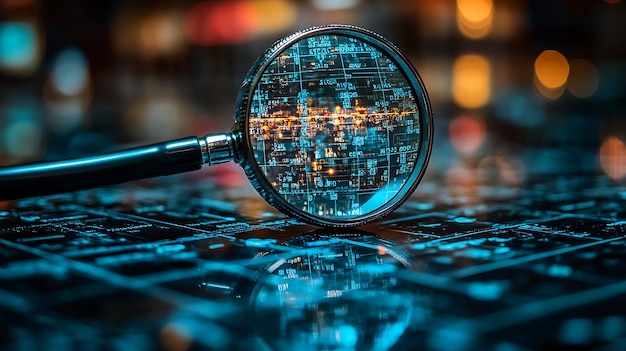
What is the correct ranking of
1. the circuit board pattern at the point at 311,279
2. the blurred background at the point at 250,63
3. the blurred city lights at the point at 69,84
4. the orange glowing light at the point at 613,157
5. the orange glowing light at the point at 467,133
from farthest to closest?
1. the blurred city lights at the point at 69,84
2. the blurred background at the point at 250,63
3. the orange glowing light at the point at 467,133
4. the orange glowing light at the point at 613,157
5. the circuit board pattern at the point at 311,279

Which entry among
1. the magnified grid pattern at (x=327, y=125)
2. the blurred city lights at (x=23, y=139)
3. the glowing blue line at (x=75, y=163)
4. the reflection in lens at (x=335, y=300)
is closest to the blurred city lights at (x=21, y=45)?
the blurred city lights at (x=23, y=139)

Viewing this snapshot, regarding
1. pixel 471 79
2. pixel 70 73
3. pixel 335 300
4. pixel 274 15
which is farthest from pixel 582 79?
pixel 335 300

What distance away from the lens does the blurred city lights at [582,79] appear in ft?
18.1

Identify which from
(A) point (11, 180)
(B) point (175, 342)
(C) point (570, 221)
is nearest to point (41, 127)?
(A) point (11, 180)

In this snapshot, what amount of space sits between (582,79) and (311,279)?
5181 millimetres

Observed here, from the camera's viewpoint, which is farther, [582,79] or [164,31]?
[164,31]

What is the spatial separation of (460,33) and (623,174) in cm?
442

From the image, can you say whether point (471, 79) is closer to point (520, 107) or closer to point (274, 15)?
point (520, 107)

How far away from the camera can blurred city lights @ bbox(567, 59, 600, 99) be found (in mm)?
5531

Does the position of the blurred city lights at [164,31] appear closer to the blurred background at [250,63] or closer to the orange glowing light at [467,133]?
the blurred background at [250,63]

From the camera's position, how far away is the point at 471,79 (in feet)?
20.7

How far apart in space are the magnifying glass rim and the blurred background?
2.14 meters

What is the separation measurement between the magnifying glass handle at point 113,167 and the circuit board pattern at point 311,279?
9 cm

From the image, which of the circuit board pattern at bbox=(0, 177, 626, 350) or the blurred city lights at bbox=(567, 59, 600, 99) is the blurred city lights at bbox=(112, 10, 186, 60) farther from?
the circuit board pattern at bbox=(0, 177, 626, 350)
